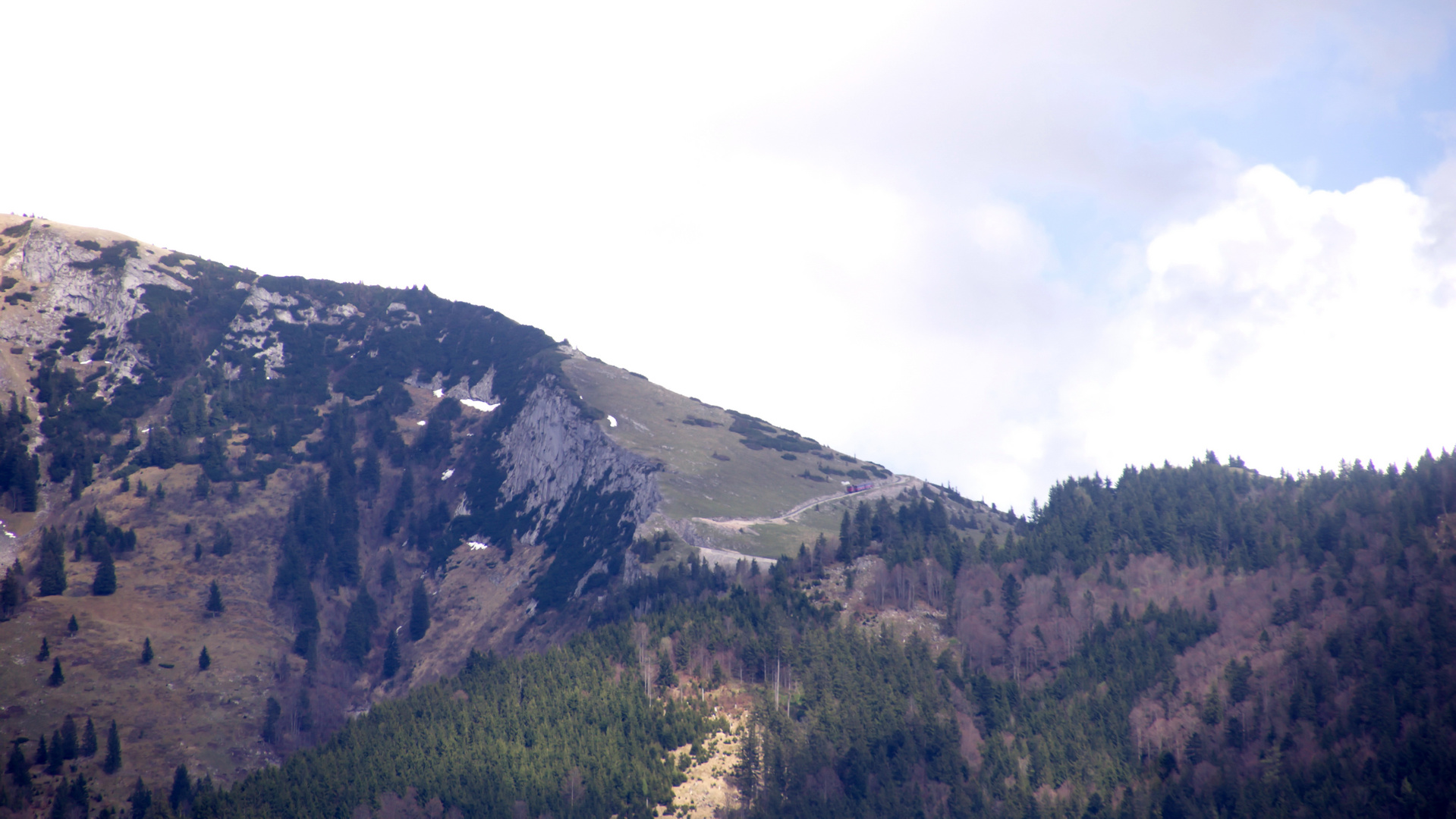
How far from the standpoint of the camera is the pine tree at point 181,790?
152 m

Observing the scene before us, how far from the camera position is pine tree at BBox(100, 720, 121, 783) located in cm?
15525

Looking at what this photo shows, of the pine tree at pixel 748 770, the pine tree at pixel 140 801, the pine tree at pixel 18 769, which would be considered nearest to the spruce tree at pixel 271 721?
the pine tree at pixel 140 801

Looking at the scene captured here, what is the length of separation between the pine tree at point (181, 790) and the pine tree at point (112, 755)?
821cm

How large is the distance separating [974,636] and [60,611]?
478 feet

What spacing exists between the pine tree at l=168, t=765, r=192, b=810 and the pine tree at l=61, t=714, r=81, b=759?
538 inches

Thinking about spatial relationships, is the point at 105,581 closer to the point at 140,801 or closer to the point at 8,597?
the point at 8,597

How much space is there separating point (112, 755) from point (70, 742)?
5652mm

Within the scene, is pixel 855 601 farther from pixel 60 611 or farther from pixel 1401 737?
pixel 60 611

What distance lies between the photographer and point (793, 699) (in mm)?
144375

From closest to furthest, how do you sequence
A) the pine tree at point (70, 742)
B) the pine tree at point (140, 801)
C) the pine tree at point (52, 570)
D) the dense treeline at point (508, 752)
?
the dense treeline at point (508, 752) → the pine tree at point (140, 801) → the pine tree at point (70, 742) → the pine tree at point (52, 570)

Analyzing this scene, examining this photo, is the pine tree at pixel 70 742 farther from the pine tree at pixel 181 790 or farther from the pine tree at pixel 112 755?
the pine tree at pixel 181 790

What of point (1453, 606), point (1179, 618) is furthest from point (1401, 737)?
point (1179, 618)

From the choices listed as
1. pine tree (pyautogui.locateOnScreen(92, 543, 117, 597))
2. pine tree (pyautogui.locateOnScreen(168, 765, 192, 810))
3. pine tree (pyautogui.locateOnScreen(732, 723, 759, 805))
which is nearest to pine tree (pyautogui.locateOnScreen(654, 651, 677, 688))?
pine tree (pyautogui.locateOnScreen(732, 723, 759, 805))

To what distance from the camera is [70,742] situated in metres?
155
